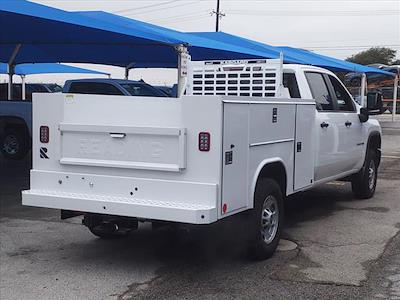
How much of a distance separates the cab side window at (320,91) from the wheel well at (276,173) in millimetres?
1567

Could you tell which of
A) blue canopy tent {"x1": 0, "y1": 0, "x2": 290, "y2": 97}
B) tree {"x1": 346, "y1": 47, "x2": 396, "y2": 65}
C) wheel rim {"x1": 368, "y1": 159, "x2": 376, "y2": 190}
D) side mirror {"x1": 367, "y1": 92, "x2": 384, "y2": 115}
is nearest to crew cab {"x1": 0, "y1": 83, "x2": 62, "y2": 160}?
blue canopy tent {"x1": 0, "y1": 0, "x2": 290, "y2": 97}

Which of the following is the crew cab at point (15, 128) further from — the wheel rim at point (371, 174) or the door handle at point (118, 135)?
the door handle at point (118, 135)

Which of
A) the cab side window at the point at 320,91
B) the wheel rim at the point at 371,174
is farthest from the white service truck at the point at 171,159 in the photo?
the wheel rim at the point at 371,174

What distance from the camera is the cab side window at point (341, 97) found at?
809cm

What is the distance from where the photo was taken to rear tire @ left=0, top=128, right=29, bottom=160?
14.2 meters

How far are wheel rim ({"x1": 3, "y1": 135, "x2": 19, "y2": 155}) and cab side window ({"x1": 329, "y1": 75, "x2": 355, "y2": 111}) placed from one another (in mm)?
8876

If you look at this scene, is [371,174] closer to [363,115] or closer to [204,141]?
[363,115]

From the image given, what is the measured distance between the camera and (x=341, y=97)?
27.1 feet

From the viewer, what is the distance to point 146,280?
210 inches

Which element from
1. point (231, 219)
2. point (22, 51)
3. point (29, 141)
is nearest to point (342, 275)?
point (231, 219)

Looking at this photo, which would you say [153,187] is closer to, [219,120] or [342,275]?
[219,120]

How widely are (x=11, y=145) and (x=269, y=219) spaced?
10.1m

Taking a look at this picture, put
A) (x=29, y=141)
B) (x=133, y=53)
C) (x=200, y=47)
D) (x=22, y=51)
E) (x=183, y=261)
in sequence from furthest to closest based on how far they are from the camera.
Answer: (x=22, y=51) → (x=133, y=53) → (x=29, y=141) → (x=200, y=47) → (x=183, y=261)

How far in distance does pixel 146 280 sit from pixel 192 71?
3055 mm
